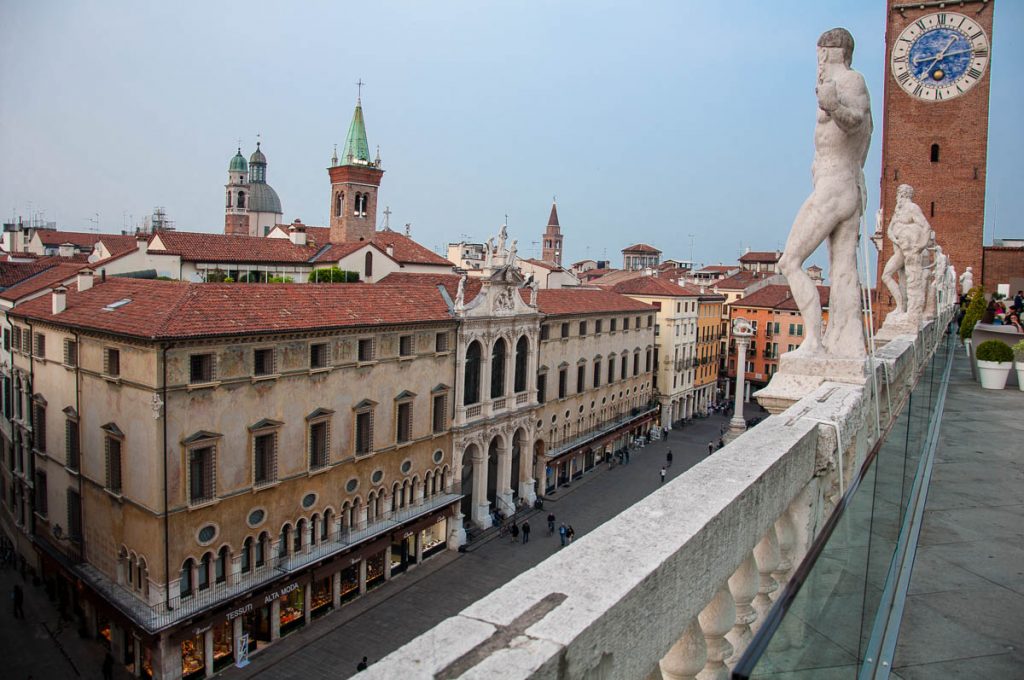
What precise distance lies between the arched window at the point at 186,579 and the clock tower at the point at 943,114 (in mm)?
27734

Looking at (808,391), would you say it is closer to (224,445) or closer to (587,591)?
(587,591)

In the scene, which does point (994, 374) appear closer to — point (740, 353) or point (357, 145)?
point (740, 353)

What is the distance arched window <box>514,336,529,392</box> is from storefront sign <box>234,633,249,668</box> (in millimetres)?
14711

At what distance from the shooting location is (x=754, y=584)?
3.21 metres

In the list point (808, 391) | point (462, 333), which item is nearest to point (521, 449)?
point (462, 333)

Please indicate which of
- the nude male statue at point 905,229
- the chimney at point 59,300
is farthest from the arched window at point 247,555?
the nude male statue at point 905,229

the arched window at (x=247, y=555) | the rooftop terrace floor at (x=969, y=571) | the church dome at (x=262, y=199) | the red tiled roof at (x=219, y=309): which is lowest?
the arched window at (x=247, y=555)

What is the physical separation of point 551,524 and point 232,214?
219ft

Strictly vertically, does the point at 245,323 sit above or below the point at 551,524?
above

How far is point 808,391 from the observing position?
19.5ft

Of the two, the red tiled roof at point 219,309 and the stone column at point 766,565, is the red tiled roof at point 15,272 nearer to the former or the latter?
the red tiled roof at point 219,309

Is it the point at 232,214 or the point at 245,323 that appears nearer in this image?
the point at 245,323

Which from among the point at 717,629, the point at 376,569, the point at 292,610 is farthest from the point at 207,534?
the point at 717,629

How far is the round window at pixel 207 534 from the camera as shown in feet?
60.0
